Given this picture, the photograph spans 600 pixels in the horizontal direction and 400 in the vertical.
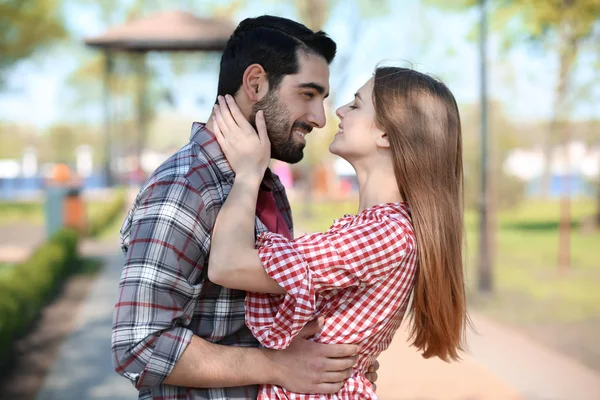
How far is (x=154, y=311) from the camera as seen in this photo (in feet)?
5.65

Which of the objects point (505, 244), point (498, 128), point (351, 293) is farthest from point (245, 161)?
point (498, 128)

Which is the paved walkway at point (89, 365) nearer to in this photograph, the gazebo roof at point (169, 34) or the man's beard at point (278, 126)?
the man's beard at point (278, 126)

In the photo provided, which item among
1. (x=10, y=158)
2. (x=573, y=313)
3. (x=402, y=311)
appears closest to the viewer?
(x=402, y=311)

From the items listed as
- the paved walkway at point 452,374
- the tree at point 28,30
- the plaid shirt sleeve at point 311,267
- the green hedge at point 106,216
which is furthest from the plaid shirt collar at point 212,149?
the tree at point 28,30

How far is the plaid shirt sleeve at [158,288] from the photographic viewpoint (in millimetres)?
1718

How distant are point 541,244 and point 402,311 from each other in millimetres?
13455

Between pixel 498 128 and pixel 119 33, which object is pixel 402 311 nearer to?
pixel 119 33

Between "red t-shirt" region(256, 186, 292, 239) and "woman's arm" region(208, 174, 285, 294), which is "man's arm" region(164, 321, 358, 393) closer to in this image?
"woman's arm" region(208, 174, 285, 294)

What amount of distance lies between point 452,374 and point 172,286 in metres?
4.73

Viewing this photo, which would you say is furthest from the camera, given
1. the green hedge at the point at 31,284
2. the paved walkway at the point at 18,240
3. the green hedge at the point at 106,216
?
the green hedge at the point at 106,216

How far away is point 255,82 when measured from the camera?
82.0 inches

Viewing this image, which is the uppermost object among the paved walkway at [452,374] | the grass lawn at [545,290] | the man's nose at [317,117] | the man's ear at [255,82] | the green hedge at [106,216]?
the man's ear at [255,82]

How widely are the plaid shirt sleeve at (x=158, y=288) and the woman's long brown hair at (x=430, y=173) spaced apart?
1.96ft

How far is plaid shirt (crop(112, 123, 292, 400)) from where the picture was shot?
172 centimetres
